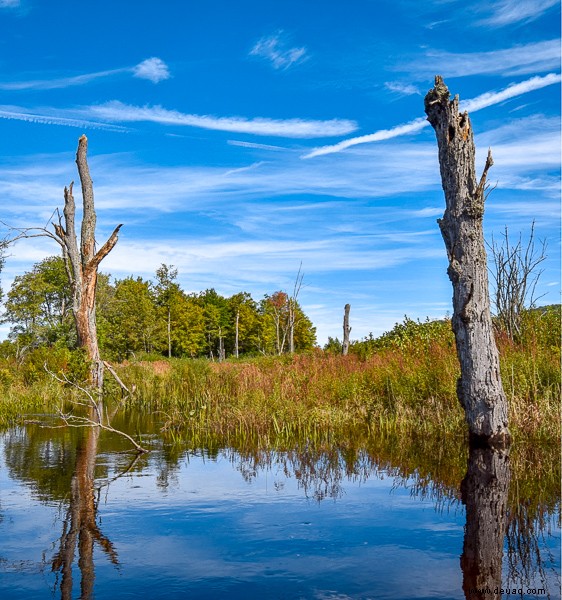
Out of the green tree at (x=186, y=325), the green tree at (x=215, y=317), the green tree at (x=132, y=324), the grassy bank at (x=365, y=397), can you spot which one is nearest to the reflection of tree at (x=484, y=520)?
the grassy bank at (x=365, y=397)

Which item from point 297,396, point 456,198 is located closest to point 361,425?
point 297,396

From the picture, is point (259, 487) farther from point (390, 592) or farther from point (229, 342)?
point (229, 342)

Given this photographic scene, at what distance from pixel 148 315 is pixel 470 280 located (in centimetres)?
4939

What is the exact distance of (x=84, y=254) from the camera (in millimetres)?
22000

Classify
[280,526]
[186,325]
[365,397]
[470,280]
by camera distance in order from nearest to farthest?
[280,526] → [470,280] → [365,397] → [186,325]

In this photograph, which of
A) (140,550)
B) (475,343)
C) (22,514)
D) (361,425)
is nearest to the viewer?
(140,550)

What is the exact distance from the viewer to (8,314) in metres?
61.7

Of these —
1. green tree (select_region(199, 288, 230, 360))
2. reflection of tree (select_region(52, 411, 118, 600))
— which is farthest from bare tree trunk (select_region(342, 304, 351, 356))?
green tree (select_region(199, 288, 230, 360))

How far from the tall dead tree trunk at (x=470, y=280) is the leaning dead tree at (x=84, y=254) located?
1434 centimetres

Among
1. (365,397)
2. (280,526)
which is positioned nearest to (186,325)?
(365,397)

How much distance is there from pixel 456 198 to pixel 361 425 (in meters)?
5.00

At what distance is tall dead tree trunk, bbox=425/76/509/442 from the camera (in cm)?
998

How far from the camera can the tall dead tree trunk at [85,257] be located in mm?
21859

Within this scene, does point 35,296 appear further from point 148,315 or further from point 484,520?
point 484,520
